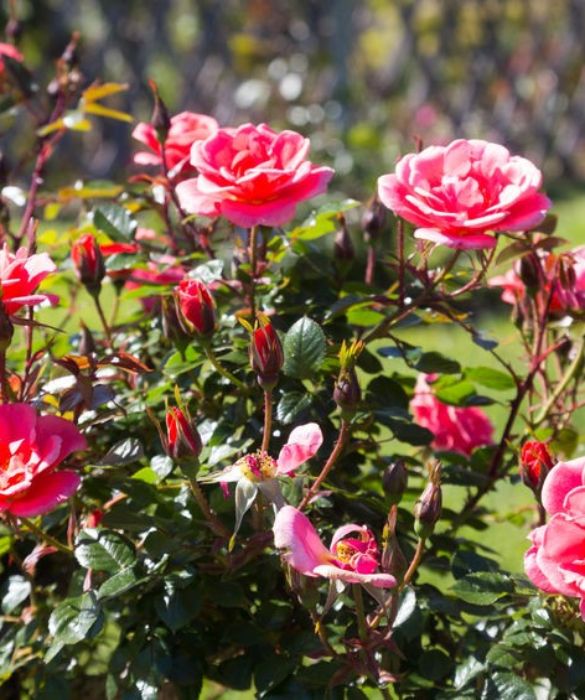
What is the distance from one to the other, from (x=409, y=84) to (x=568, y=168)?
1064 mm

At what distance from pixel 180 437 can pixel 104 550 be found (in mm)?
168

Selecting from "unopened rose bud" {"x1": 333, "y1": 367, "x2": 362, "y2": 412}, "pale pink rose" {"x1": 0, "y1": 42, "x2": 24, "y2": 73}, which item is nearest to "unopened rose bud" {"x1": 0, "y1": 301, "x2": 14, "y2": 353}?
"unopened rose bud" {"x1": 333, "y1": 367, "x2": 362, "y2": 412}

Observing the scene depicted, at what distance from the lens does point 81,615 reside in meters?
1.00

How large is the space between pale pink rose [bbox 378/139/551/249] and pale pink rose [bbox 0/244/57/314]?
0.29m

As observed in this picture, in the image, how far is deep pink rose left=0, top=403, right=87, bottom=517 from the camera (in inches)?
36.4

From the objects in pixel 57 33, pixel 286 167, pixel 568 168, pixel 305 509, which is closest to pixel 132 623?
pixel 305 509

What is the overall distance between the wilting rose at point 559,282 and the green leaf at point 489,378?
0.08 m

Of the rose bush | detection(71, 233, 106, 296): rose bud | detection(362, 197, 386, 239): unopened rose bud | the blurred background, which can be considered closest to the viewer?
the rose bush

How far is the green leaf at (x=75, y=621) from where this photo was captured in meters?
0.98

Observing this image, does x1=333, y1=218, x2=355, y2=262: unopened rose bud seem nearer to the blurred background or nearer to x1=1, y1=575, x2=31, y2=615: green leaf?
x1=1, y1=575, x2=31, y2=615: green leaf

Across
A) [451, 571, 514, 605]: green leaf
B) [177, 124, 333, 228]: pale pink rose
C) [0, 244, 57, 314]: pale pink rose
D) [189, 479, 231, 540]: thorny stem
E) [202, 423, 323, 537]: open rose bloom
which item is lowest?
[451, 571, 514, 605]: green leaf

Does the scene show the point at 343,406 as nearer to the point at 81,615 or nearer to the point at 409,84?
the point at 81,615

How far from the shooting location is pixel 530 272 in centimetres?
120

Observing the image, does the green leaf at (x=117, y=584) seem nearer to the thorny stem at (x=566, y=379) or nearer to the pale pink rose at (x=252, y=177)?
the pale pink rose at (x=252, y=177)
